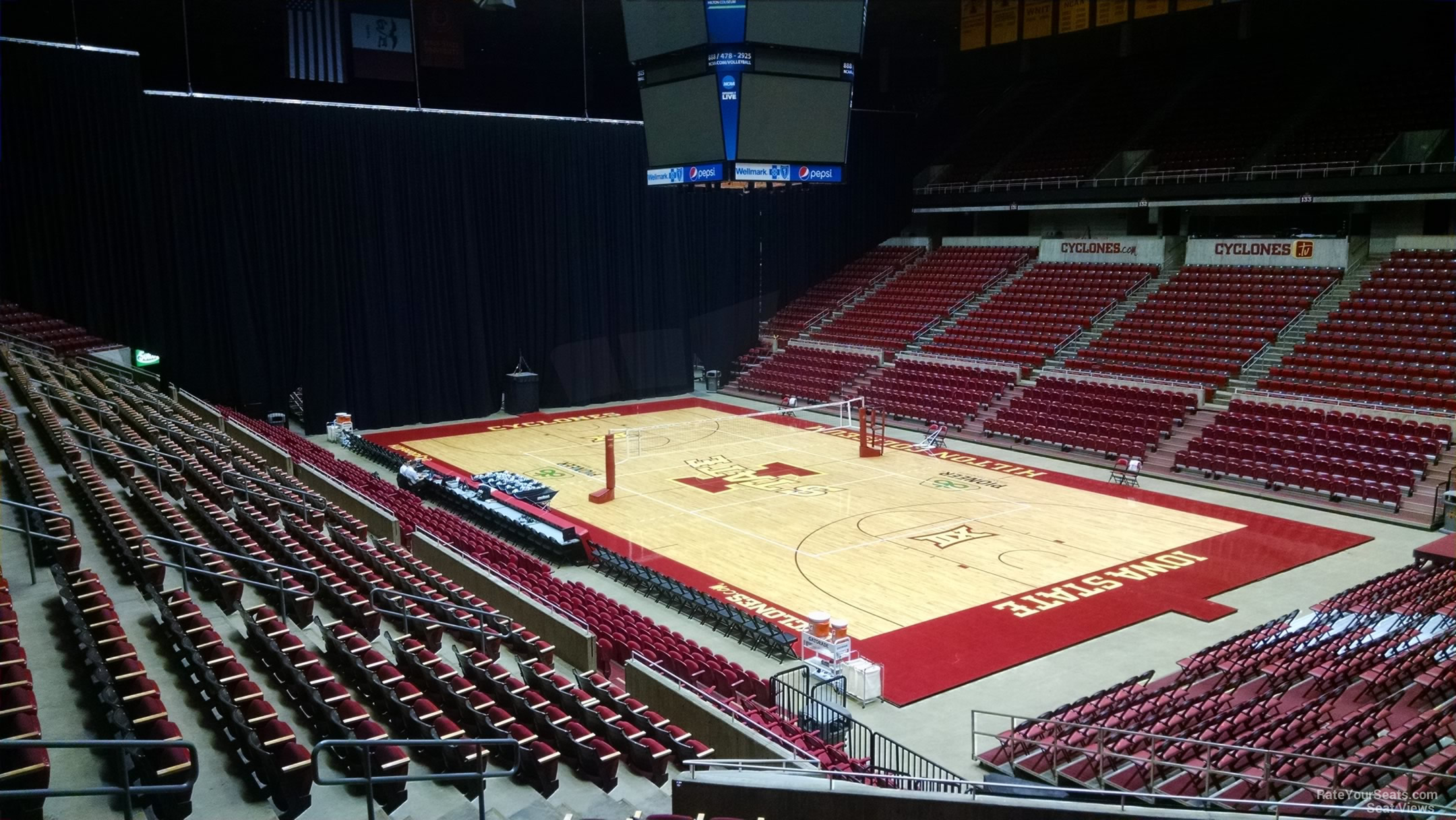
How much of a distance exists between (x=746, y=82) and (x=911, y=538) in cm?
846

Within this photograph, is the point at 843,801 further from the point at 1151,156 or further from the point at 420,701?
the point at 1151,156

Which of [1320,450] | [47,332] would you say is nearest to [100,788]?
[1320,450]

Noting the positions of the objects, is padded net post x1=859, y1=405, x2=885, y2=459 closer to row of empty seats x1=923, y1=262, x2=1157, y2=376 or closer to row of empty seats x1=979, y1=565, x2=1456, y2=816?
row of empty seats x1=923, y1=262, x2=1157, y2=376

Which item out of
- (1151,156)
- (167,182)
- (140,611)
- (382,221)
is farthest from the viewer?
(1151,156)

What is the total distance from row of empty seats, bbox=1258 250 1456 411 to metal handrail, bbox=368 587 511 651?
19620mm

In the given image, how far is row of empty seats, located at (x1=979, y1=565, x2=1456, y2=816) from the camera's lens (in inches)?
309

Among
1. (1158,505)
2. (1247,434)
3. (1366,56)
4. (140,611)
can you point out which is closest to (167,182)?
(140,611)

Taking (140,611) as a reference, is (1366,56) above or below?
above

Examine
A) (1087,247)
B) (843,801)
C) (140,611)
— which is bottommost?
(843,801)

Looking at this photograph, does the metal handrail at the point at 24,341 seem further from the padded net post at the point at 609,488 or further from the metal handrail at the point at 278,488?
the padded net post at the point at 609,488

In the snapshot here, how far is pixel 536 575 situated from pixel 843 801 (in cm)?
836

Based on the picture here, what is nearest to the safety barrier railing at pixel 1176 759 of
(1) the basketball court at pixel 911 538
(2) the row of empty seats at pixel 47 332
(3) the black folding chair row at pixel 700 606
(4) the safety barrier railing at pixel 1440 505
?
(1) the basketball court at pixel 911 538

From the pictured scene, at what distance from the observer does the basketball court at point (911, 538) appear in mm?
14008

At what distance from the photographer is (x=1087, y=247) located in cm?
3294
